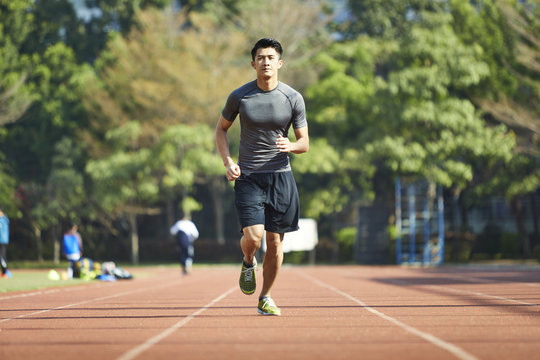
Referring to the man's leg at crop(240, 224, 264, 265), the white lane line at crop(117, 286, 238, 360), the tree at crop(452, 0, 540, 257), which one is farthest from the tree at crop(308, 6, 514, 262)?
the man's leg at crop(240, 224, 264, 265)

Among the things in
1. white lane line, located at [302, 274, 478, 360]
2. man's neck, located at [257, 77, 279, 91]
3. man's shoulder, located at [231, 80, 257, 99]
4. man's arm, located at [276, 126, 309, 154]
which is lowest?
white lane line, located at [302, 274, 478, 360]

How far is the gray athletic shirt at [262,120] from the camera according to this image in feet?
27.3

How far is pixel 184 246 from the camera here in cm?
2620

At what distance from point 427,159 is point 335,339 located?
98.7 feet

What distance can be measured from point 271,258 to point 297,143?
120 centimetres

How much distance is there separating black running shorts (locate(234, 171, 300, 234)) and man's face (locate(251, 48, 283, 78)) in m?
0.97

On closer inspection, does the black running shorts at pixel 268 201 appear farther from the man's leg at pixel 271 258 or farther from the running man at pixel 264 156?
the man's leg at pixel 271 258

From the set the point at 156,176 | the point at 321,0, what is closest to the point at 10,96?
the point at 156,176

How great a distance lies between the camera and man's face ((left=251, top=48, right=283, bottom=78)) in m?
8.32

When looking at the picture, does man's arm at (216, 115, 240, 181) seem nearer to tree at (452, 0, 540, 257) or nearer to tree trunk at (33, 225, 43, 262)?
tree at (452, 0, 540, 257)

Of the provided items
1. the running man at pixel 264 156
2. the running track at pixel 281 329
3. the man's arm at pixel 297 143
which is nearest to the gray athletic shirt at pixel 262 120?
the running man at pixel 264 156

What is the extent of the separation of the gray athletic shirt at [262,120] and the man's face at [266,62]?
20cm

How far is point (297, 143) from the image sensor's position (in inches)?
331

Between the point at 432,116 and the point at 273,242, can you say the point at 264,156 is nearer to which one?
the point at 273,242
